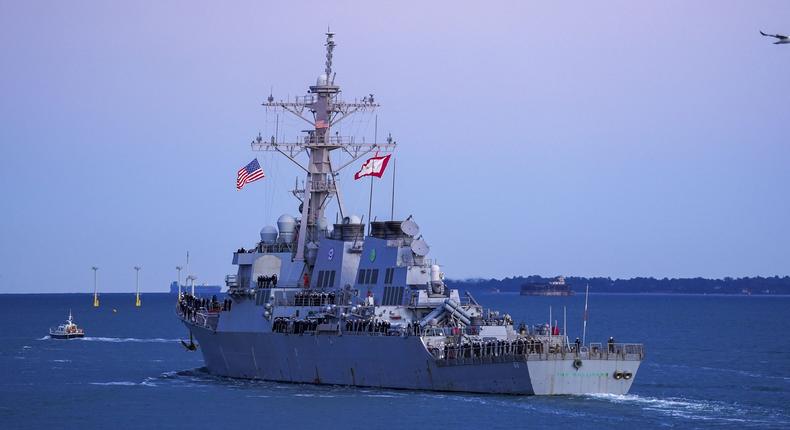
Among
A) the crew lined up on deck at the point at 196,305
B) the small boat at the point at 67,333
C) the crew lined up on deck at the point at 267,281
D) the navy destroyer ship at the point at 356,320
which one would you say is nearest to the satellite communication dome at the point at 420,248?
the navy destroyer ship at the point at 356,320

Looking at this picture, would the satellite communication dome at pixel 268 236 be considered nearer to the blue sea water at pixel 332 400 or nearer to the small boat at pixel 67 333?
the blue sea water at pixel 332 400

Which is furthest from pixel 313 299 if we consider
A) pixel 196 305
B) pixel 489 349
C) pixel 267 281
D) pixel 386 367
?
pixel 489 349

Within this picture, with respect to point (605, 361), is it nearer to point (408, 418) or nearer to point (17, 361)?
point (408, 418)

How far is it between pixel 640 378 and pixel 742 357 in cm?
2122

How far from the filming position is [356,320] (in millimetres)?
56875

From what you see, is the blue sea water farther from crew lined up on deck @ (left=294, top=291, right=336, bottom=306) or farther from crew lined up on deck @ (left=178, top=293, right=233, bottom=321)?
crew lined up on deck @ (left=294, top=291, right=336, bottom=306)

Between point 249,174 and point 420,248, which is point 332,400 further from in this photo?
point 249,174

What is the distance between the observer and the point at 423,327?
178 feet

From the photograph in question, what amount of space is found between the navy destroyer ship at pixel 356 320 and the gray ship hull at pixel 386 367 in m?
0.05

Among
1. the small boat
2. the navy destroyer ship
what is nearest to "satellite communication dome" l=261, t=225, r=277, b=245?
the navy destroyer ship

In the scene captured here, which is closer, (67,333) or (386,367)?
(386,367)

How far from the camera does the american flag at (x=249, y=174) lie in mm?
64125

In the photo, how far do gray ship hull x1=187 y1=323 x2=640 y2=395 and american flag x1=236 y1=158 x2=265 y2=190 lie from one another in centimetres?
685

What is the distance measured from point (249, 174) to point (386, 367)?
1353cm
